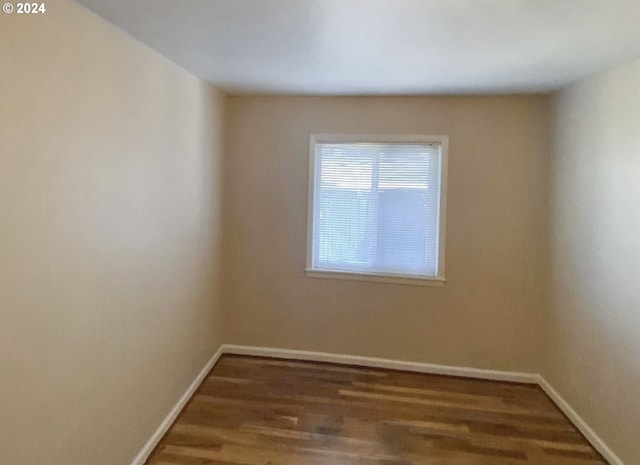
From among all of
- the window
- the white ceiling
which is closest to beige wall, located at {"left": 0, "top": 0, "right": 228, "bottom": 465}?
the white ceiling

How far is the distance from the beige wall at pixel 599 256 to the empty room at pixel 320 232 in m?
0.02

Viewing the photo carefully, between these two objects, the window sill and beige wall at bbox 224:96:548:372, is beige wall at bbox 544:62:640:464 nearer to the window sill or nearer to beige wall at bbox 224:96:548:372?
beige wall at bbox 224:96:548:372

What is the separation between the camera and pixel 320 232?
405 centimetres

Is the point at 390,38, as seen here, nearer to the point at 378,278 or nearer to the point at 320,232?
the point at 320,232

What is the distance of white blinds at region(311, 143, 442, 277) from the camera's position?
3854mm

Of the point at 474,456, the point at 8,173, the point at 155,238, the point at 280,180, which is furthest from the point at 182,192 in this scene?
the point at 474,456

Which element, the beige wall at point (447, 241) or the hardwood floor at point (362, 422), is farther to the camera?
the beige wall at point (447, 241)

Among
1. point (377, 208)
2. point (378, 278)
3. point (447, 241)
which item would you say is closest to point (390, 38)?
point (377, 208)

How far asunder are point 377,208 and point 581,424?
2.09 metres

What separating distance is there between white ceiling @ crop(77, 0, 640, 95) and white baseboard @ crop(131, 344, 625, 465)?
7.35ft

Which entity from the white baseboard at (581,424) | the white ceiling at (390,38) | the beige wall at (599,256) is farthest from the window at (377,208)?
the white baseboard at (581,424)

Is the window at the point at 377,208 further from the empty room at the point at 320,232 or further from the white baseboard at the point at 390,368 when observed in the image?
the white baseboard at the point at 390,368

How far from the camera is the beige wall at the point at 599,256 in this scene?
8.54 feet

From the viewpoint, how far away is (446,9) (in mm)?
1913
